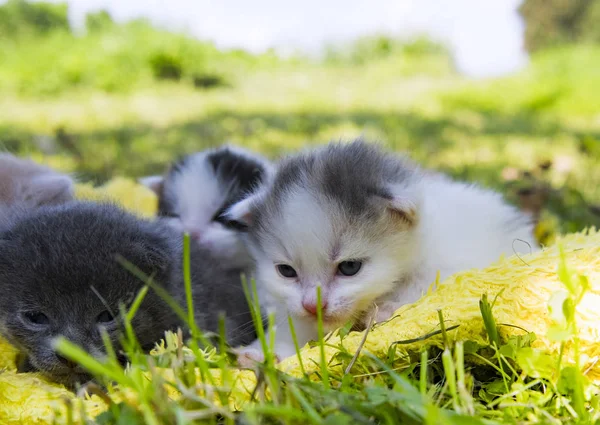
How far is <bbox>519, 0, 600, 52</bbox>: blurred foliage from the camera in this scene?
1634 cm

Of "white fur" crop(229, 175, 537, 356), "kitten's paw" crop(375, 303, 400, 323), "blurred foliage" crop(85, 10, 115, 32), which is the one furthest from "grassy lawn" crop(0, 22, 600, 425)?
"blurred foliage" crop(85, 10, 115, 32)

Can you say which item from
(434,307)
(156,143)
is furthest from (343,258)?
(156,143)

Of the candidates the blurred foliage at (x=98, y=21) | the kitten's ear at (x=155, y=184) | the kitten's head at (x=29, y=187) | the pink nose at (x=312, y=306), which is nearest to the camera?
the pink nose at (x=312, y=306)

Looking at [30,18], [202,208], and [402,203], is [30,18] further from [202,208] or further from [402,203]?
[402,203]

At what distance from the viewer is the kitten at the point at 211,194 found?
102 inches

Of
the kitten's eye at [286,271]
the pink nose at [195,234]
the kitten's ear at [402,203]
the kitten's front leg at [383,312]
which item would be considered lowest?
the pink nose at [195,234]

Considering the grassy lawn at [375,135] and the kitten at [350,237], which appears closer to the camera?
the grassy lawn at [375,135]

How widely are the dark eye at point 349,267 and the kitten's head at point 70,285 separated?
1.87 ft

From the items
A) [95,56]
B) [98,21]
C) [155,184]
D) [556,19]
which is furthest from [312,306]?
[556,19]

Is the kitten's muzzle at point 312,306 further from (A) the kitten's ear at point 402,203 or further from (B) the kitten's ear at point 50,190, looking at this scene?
(B) the kitten's ear at point 50,190

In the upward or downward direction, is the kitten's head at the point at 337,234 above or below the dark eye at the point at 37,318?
above

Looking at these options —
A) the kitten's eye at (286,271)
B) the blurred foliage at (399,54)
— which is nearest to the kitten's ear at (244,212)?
the kitten's eye at (286,271)

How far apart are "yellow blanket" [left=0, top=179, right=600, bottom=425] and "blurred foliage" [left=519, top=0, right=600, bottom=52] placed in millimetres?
16250

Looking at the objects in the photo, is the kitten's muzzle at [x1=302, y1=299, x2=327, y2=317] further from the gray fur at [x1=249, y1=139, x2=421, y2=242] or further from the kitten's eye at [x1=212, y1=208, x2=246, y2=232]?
the kitten's eye at [x1=212, y1=208, x2=246, y2=232]
